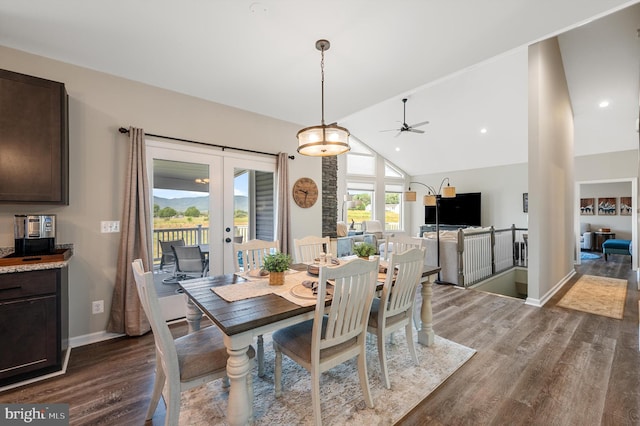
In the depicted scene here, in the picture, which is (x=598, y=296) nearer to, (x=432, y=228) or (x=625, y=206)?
(x=432, y=228)

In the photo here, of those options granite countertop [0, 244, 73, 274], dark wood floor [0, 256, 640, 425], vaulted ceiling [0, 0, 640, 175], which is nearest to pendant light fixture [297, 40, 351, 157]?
vaulted ceiling [0, 0, 640, 175]

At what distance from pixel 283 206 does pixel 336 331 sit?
2.61 meters

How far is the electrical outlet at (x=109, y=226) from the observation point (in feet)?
9.43

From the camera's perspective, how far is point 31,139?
2.28m

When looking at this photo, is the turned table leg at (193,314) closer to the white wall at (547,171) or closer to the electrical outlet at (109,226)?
the electrical outlet at (109,226)

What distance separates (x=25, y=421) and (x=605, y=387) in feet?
13.2

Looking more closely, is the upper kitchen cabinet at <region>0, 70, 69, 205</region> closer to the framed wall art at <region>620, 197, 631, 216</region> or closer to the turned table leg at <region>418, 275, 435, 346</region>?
the turned table leg at <region>418, 275, 435, 346</region>

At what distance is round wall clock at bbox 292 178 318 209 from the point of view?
438 centimetres

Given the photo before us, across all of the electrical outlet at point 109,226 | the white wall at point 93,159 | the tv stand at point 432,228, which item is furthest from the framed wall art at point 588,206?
the electrical outlet at point 109,226

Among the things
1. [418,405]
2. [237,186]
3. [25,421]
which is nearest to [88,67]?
[237,186]

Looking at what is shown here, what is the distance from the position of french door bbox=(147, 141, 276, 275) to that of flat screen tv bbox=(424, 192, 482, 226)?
23.9 feet

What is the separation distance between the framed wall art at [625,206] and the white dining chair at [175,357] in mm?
11926

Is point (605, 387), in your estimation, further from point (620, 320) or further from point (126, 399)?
point (126, 399)

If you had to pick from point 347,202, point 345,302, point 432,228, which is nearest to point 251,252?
point 345,302
